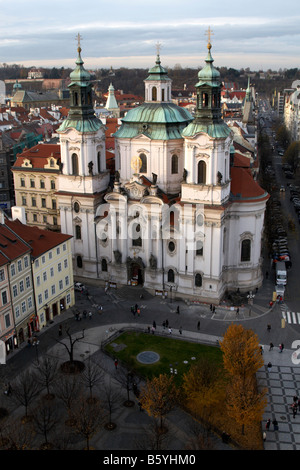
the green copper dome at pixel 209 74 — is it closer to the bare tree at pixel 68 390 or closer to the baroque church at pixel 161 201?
the baroque church at pixel 161 201

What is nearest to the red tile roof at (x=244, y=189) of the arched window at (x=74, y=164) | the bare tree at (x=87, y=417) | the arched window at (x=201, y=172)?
the arched window at (x=201, y=172)

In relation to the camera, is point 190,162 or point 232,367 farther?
point 190,162

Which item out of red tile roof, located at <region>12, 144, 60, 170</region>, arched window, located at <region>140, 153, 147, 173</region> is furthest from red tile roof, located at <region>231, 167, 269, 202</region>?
red tile roof, located at <region>12, 144, 60, 170</region>

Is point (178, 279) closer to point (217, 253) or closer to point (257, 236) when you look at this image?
point (217, 253)

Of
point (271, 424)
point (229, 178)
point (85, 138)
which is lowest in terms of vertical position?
point (271, 424)

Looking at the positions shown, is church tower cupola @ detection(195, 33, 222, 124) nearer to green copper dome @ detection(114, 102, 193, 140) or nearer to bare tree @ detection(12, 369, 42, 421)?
green copper dome @ detection(114, 102, 193, 140)

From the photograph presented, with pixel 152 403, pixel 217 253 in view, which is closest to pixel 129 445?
pixel 152 403

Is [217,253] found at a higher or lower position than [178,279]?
higher
